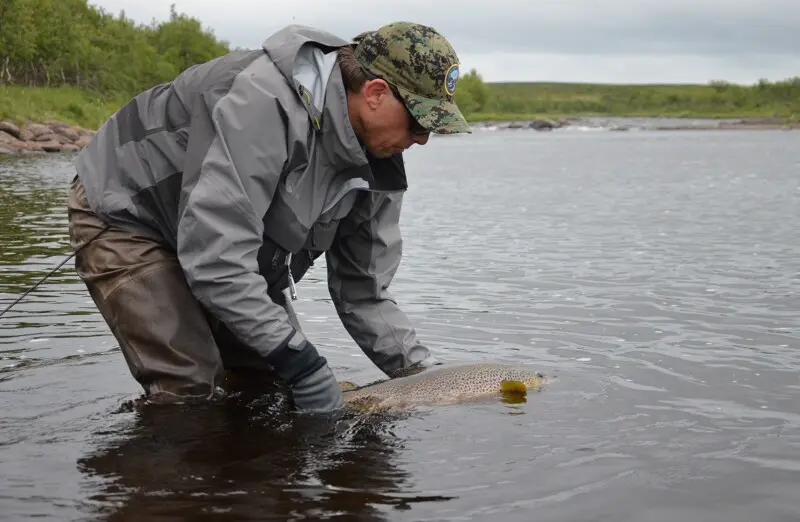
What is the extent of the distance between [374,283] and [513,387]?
0.99m

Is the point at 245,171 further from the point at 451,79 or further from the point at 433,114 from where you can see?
the point at 451,79

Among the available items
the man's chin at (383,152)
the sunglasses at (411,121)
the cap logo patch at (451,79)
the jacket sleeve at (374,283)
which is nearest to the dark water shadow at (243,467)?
the jacket sleeve at (374,283)

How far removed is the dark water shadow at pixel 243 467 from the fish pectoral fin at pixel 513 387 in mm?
705

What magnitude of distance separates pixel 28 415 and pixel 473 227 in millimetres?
11776

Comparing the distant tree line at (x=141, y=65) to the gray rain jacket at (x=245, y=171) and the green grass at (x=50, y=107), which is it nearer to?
the green grass at (x=50, y=107)

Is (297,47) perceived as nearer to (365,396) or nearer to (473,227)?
(365,396)

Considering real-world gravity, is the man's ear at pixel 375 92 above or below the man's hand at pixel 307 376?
above

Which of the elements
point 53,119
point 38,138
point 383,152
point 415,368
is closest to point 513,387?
point 415,368

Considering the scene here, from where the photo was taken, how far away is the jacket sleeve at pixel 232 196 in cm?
414

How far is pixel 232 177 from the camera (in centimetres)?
414

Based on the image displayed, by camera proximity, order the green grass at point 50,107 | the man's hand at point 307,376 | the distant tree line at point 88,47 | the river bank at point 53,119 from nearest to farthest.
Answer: the man's hand at point 307,376 < the river bank at point 53,119 < the green grass at point 50,107 < the distant tree line at point 88,47

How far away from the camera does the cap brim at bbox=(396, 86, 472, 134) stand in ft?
14.1

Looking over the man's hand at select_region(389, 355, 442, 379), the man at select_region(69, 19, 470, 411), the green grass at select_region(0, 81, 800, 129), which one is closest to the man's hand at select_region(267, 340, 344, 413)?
the man at select_region(69, 19, 470, 411)

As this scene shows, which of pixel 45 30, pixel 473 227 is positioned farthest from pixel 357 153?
pixel 45 30
